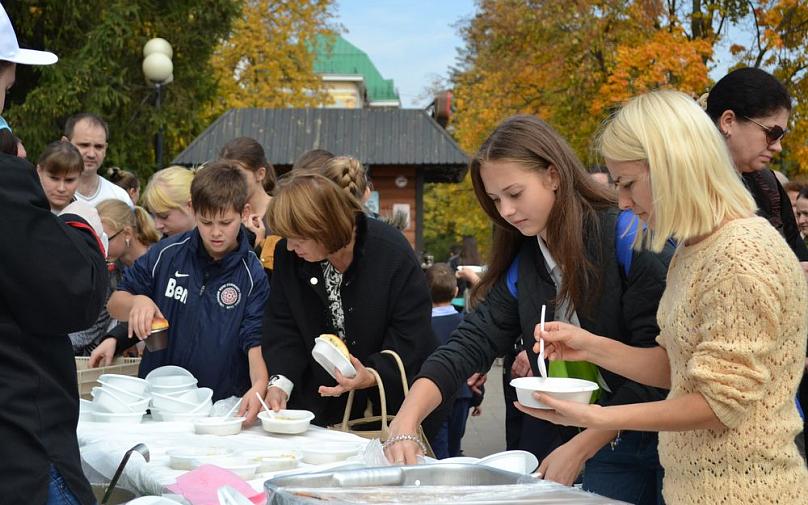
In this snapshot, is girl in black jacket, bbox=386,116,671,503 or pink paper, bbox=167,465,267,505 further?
girl in black jacket, bbox=386,116,671,503

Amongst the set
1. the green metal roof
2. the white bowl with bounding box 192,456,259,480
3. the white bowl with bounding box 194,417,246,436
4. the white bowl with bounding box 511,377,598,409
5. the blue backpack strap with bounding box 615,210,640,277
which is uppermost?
the green metal roof

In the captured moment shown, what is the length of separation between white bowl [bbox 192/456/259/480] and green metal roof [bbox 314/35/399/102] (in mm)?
66274

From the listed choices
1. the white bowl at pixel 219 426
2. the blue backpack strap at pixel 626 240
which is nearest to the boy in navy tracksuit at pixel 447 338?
the white bowl at pixel 219 426

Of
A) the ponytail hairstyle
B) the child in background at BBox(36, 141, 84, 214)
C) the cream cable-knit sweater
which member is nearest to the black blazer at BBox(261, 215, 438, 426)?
the cream cable-knit sweater

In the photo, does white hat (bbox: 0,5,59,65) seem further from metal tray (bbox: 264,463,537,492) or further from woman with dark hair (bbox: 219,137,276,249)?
woman with dark hair (bbox: 219,137,276,249)

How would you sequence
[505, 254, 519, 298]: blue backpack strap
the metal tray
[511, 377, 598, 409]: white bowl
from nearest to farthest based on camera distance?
the metal tray < [511, 377, 598, 409]: white bowl < [505, 254, 519, 298]: blue backpack strap

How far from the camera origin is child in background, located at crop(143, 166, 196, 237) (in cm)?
543

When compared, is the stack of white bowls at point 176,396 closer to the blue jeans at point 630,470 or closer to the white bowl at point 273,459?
the white bowl at point 273,459

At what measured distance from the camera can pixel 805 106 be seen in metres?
15.4

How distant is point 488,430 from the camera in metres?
9.32

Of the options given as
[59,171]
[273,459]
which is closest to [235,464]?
[273,459]

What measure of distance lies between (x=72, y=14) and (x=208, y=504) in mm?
16496

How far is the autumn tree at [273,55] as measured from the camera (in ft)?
88.8

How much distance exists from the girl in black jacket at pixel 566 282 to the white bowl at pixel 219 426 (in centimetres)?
95
